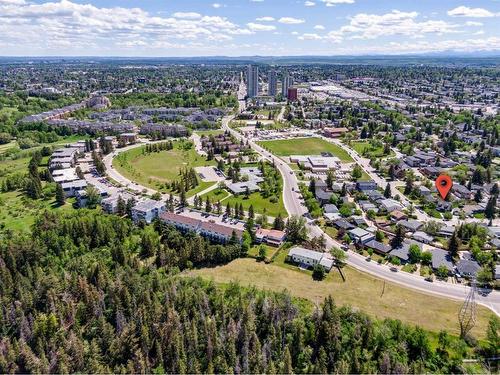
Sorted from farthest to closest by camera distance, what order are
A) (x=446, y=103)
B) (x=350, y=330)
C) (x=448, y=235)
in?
(x=446, y=103), (x=448, y=235), (x=350, y=330)

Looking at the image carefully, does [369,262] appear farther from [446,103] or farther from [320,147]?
[446,103]

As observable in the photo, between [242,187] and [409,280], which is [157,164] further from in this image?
[409,280]

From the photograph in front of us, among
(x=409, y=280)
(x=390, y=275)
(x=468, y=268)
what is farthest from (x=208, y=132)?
(x=468, y=268)

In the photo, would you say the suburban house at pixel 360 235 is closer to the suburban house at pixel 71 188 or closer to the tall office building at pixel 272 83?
the suburban house at pixel 71 188

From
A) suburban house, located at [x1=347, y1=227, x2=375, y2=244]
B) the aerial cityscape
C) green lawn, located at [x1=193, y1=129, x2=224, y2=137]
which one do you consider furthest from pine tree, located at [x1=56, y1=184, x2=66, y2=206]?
green lawn, located at [x1=193, y1=129, x2=224, y2=137]

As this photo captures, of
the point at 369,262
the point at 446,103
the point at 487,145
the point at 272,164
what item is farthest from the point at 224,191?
the point at 446,103

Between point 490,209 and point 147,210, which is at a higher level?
point 490,209

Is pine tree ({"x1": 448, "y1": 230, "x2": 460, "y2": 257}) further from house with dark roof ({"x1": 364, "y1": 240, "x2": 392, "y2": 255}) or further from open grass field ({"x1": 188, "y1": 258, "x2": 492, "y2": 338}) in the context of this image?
open grass field ({"x1": 188, "y1": 258, "x2": 492, "y2": 338})
